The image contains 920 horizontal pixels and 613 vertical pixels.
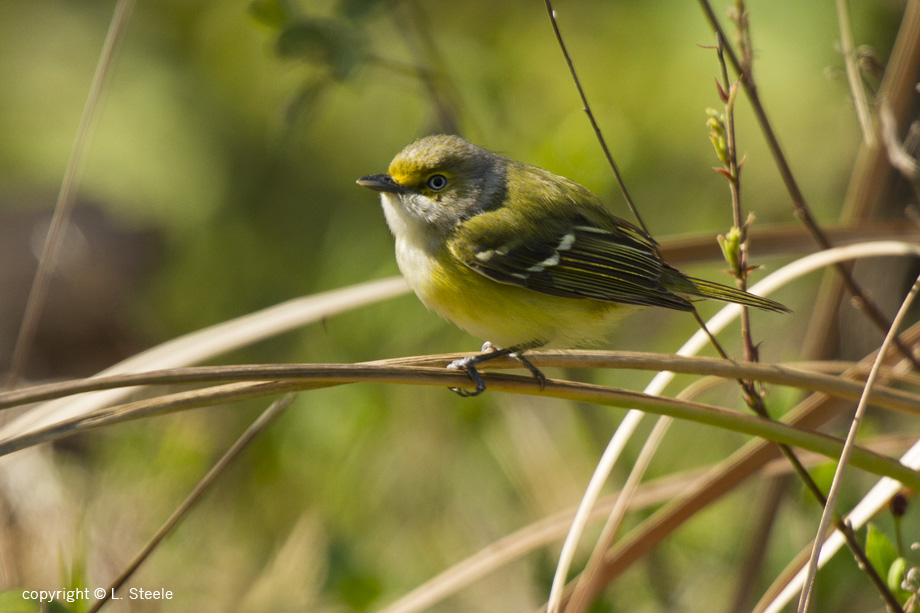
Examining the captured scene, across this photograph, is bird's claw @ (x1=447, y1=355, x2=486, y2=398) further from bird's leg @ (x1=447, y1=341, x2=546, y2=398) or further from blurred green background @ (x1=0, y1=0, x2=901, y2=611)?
blurred green background @ (x1=0, y1=0, x2=901, y2=611)

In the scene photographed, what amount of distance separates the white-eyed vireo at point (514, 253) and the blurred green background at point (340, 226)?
1.88ft

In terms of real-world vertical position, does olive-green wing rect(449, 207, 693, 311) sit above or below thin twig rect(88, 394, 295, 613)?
above

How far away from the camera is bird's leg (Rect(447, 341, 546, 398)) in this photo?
1.88m

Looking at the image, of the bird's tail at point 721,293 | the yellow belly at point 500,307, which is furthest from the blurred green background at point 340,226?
the yellow belly at point 500,307

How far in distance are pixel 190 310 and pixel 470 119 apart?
1.95 m

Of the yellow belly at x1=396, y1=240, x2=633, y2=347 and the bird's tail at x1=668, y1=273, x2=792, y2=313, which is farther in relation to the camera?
the yellow belly at x1=396, y1=240, x2=633, y2=347

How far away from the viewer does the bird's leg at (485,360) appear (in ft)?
6.16

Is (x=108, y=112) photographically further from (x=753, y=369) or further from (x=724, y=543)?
(x=753, y=369)

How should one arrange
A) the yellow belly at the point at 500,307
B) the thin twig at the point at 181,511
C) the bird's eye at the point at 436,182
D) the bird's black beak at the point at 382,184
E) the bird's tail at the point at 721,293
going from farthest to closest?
the bird's eye at the point at 436,182
the bird's black beak at the point at 382,184
the yellow belly at the point at 500,307
the bird's tail at the point at 721,293
the thin twig at the point at 181,511

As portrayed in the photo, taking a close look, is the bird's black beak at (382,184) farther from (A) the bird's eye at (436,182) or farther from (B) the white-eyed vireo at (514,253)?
(A) the bird's eye at (436,182)

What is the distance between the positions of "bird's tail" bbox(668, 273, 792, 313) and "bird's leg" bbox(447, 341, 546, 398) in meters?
0.46

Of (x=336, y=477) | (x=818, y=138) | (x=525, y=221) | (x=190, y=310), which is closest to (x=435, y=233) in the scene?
(x=525, y=221)

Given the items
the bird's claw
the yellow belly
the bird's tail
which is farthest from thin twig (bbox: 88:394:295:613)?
the bird's tail

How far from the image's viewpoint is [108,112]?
5.05 meters
